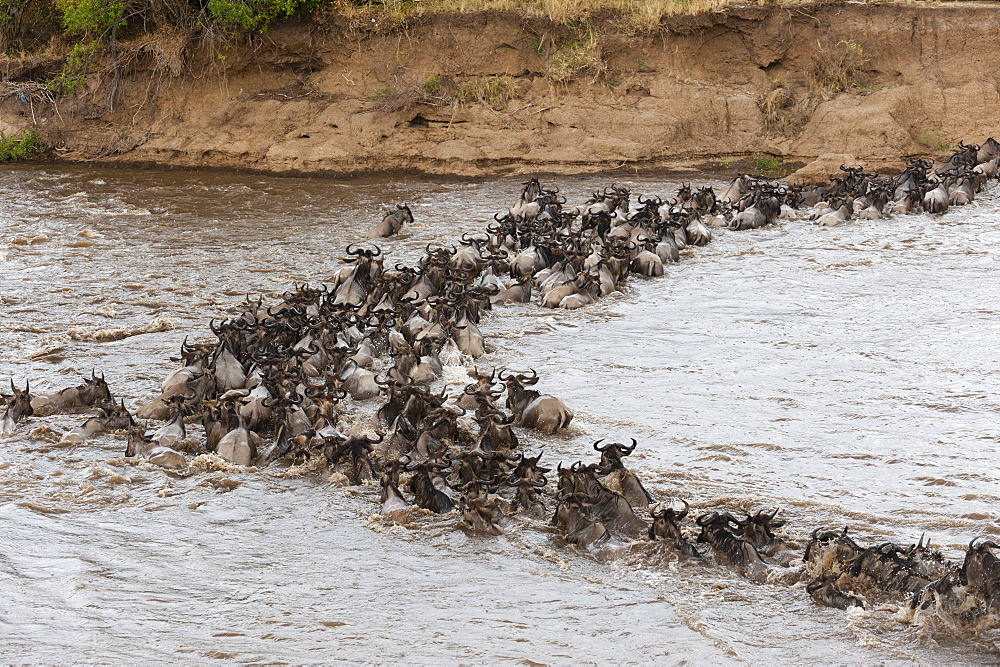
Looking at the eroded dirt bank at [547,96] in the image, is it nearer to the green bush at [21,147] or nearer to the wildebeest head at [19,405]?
the green bush at [21,147]

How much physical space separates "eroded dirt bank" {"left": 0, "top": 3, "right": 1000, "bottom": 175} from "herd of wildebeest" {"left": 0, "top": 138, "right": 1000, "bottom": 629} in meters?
7.17

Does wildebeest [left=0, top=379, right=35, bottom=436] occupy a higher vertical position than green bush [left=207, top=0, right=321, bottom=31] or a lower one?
lower

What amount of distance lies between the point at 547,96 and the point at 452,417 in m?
14.3

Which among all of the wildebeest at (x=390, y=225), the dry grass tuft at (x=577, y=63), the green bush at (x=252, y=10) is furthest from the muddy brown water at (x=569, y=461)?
the green bush at (x=252, y=10)

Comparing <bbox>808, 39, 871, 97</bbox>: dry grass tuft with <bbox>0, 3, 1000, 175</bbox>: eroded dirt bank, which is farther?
<bbox>808, 39, 871, 97</bbox>: dry grass tuft

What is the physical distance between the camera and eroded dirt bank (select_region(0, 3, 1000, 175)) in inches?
792

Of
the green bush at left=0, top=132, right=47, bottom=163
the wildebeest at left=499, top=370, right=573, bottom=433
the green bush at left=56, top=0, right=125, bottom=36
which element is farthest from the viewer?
the green bush at left=0, top=132, right=47, bottom=163

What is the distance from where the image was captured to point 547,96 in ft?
69.2

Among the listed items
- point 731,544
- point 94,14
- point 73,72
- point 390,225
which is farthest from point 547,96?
point 731,544

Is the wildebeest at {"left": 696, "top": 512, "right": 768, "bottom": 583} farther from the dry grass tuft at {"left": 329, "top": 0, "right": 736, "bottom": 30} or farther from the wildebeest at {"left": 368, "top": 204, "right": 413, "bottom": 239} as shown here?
the dry grass tuft at {"left": 329, "top": 0, "right": 736, "bottom": 30}

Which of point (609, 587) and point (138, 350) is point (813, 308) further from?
point (138, 350)

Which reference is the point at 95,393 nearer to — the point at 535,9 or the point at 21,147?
the point at 21,147

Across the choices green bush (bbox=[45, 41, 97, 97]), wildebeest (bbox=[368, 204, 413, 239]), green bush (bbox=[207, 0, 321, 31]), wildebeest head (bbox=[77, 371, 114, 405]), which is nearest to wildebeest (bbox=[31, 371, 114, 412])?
wildebeest head (bbox=[77, 371, 114, 405])

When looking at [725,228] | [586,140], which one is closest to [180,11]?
[586,140]
